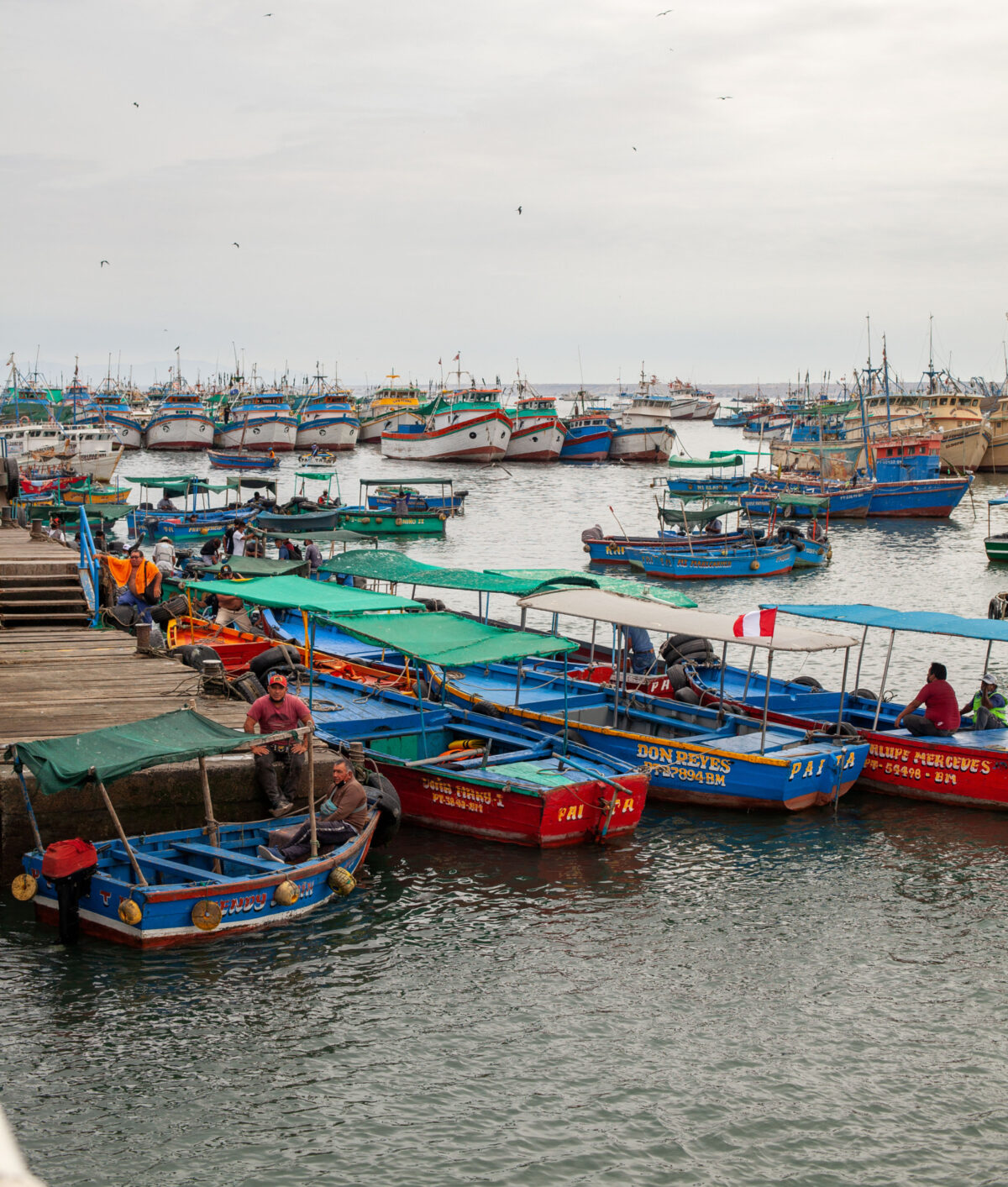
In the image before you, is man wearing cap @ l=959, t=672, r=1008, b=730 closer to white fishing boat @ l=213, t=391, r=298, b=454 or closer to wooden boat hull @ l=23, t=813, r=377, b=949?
wooden boat hull @ l=23, t=813, r=377, b=949

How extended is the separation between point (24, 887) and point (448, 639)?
6283 millimetres

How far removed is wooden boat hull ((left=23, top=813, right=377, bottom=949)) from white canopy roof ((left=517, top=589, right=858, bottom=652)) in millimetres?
6602

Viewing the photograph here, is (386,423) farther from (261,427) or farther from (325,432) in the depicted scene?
(261,427)

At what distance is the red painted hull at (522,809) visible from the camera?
15078 mm

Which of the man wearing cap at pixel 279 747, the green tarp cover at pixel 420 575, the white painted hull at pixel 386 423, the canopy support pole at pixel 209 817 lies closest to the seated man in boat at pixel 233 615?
the green tarp cover at pixel 420 575

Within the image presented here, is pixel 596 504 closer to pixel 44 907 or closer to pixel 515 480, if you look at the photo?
pixel 515 480

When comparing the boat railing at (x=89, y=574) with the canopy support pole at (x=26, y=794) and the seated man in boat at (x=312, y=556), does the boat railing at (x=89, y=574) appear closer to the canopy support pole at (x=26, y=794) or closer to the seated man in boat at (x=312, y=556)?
the canopy support pole at (x=26, y=794)

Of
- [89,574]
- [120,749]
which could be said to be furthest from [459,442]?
[120,749]

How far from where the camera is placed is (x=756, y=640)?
53.9ft

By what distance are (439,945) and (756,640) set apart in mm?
6532

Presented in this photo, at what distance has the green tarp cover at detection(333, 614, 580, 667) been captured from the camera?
15383 mm

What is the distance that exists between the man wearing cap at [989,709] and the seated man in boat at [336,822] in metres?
10.1

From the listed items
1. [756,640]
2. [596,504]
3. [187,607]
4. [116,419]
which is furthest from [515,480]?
[756,640]

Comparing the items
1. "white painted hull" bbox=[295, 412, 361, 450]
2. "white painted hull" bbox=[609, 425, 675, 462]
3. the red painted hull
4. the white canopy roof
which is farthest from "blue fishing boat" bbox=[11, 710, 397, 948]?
"white painted hull" bbox=[295, 412, 361, 450]
